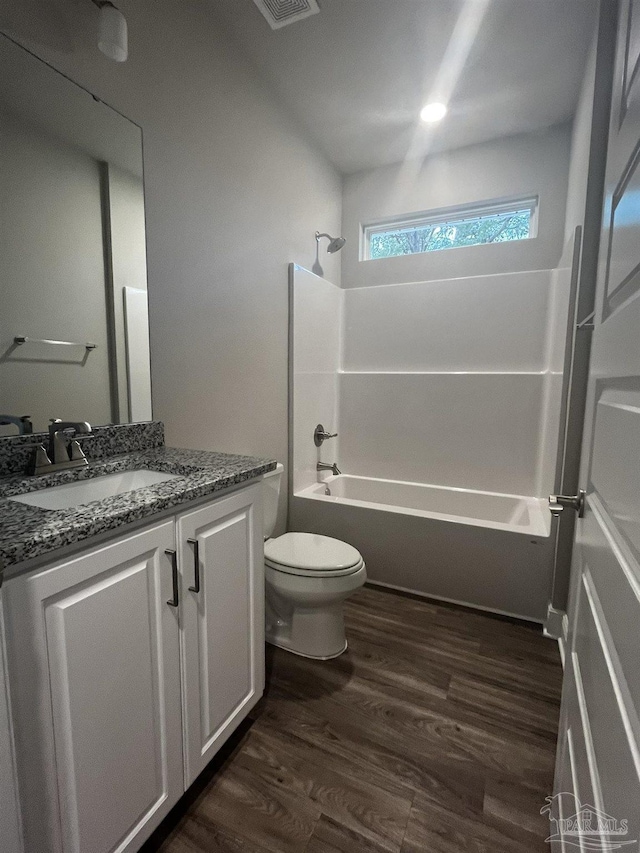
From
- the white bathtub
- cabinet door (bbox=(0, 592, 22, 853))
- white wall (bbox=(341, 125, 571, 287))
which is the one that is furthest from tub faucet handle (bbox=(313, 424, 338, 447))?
cabinet door (bbox=(0, 592, 22, 853))

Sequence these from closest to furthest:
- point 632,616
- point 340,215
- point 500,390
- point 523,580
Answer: point 632,616
point 523,580
point 500,390
point 340,215

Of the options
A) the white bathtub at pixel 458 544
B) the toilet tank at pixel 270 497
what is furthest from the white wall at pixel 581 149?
the toilet tank at pixel 270 497

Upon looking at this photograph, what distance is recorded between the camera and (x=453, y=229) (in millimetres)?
2934

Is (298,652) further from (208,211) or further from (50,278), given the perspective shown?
(208,211)

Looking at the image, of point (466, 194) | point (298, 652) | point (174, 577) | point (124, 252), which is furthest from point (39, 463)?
point (466, 194)

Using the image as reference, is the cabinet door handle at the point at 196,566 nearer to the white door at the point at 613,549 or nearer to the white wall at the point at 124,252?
the white wall at the point at 124,252

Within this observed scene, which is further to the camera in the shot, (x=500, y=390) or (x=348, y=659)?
(x=500, y=390)

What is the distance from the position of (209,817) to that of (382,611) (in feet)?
4.00

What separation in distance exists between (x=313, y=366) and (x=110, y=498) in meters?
2.02

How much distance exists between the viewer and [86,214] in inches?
51.4

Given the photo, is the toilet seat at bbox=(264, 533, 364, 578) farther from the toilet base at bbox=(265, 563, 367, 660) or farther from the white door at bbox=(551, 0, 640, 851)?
the white door at bbox=(551, 0, 640, 851)

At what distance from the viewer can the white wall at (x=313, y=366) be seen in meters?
2.56

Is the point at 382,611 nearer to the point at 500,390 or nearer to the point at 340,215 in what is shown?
the point at 500,390

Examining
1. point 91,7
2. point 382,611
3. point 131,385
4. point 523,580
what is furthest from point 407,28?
point 382,611
